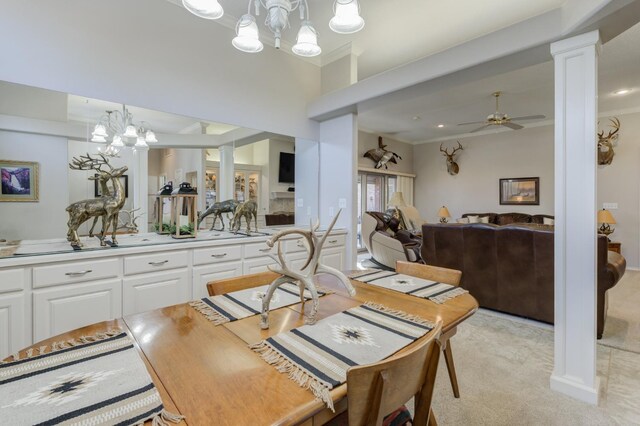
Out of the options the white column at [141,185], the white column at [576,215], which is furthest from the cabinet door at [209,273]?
the white column at [576,215]

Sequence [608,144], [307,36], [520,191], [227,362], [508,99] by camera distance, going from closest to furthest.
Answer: [227,362] < [307,36] < [508,99] < [608,144] < [520,191]

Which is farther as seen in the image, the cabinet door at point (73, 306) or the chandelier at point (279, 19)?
the cabinet door at point (73, 306)

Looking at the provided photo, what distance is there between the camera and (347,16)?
1634 mm

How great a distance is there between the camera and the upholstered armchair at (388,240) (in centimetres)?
500

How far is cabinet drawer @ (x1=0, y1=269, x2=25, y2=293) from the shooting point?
1.70 meters

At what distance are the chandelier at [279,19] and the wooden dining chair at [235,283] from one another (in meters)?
1.28

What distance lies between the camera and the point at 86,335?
1.04 m

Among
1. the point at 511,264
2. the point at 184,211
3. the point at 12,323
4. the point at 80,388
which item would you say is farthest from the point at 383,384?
the point at 511,264

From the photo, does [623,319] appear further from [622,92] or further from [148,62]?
[148,62]

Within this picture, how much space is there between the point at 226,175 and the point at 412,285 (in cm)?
225

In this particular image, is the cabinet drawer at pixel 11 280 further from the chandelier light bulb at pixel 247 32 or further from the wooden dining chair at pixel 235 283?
the chandelier light bulb at pixel 247 32

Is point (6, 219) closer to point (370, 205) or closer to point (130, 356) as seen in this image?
point (130, 356)

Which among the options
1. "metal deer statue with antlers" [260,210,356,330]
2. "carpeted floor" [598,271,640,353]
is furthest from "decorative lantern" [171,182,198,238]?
"carpeted floor" [598,271,640,353]

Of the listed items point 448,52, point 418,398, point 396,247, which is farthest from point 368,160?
point 418,398
